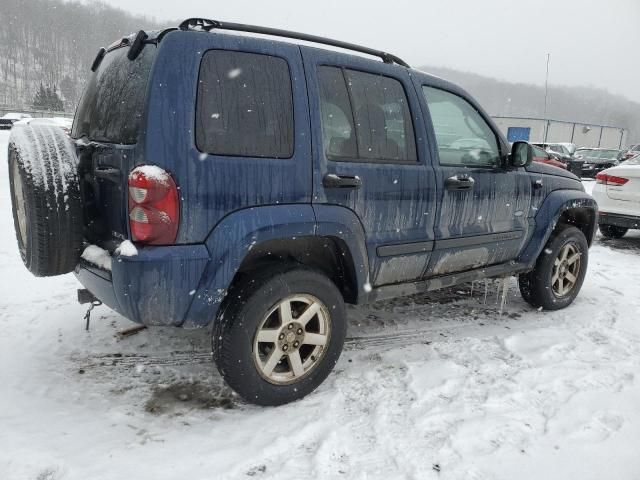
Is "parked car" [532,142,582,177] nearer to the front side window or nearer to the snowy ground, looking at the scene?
the front side window

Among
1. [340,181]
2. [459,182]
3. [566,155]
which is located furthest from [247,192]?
[566,155]

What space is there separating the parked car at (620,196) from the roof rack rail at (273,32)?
5.46 m

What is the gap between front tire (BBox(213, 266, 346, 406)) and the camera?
99.9 inches

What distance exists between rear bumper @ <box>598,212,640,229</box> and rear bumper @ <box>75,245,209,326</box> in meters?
6.74

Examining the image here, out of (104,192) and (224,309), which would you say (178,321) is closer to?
(224,309)

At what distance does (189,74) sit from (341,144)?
916 millimetres

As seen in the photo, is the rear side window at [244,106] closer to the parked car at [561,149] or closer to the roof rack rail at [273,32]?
the roof rack rail at [273,32]

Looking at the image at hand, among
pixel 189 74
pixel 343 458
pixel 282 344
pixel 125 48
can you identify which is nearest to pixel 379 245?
pixel 282 344

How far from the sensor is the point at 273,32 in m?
2.73

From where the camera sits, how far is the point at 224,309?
259 centimetres

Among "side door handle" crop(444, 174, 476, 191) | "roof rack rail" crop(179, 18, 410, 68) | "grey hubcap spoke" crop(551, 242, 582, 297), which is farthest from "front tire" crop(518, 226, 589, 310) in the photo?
"roof rack rail" crop(179, 18, 410, 68)

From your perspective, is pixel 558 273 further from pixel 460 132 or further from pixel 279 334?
pixel 279 334

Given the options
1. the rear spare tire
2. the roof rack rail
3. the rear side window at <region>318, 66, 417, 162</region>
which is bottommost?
the rear spare tire

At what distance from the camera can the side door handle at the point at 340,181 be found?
106 inches
